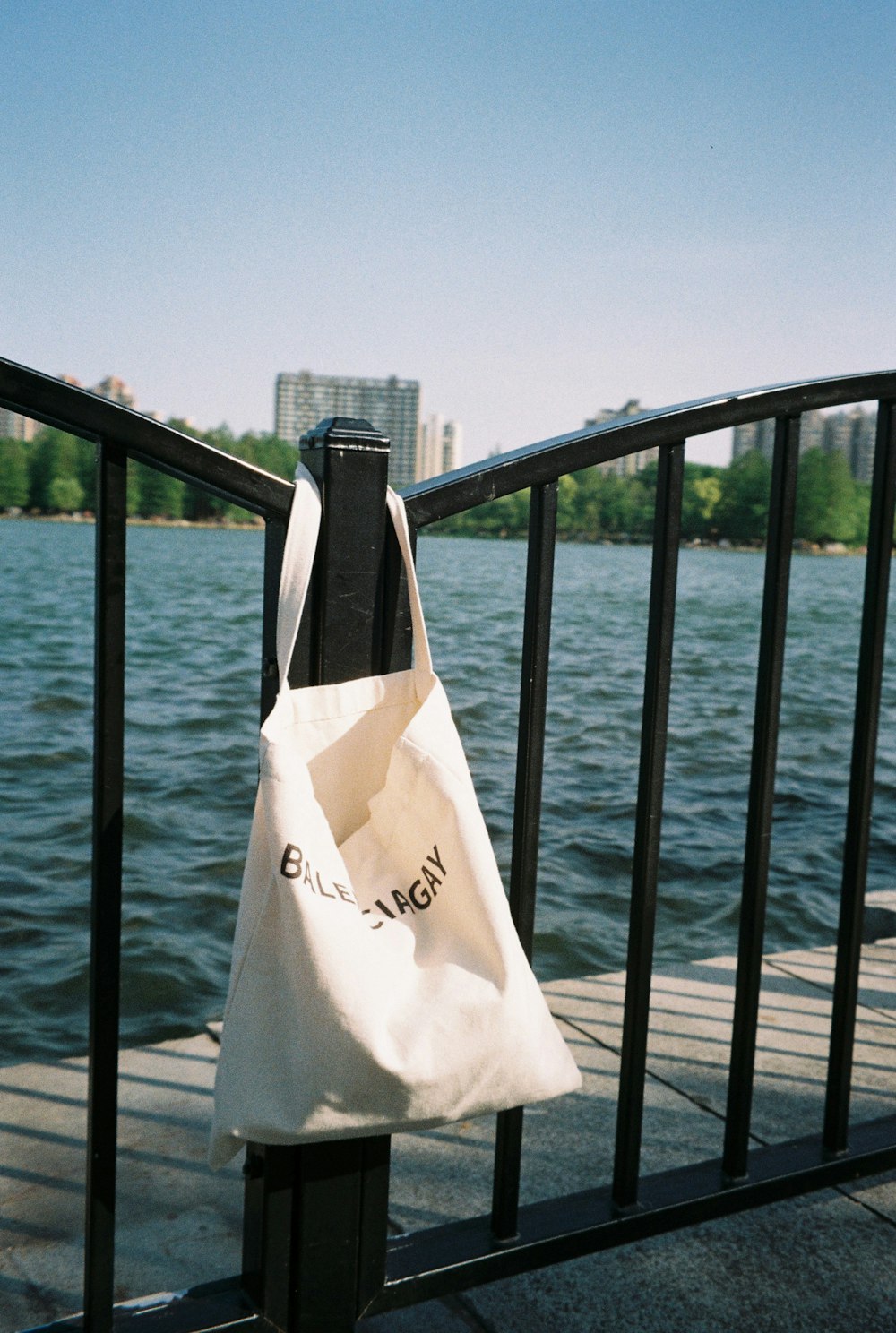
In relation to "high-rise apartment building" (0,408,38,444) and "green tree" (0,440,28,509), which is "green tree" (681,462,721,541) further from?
"high-rise apartment building" (0,408,38,444)

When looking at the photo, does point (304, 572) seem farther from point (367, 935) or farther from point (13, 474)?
point (13, 474)

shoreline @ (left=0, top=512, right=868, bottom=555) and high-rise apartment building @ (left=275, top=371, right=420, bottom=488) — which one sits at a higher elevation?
high-rise apartment building @ (left=275, top=371, right=420, bottom=488)

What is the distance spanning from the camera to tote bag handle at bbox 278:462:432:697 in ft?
3.69

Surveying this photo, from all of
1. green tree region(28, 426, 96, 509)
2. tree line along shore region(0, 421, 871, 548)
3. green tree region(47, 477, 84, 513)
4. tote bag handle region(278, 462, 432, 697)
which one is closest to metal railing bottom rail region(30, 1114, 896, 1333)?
tote bag handle region(278, 462, 432, 697)

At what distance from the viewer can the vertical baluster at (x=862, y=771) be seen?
1547 mm

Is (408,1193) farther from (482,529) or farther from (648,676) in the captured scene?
(482,529)

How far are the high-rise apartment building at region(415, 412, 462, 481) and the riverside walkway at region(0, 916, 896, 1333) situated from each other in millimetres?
98955

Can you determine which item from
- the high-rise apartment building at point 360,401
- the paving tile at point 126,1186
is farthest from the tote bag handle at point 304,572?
the high-rise apartment building at point 360,401

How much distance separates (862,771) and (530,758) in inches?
21.1

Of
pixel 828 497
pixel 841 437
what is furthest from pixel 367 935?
pixel 841 437

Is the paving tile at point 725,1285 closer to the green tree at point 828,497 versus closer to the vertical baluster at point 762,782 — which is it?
the vertical baluster at point 762,782

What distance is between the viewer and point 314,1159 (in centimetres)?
124

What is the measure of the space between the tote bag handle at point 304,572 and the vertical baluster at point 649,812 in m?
0.31

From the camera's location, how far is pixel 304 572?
44.8 inches
